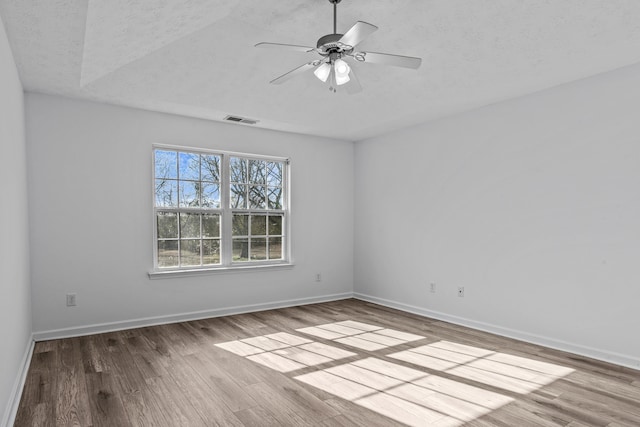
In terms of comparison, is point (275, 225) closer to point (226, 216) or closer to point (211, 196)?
point (226, 216)

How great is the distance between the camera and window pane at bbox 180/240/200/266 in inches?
188

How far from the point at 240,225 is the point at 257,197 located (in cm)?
46

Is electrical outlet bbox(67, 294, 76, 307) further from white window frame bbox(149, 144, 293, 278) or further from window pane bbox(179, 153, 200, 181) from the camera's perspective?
window pane bbox(179, 153, 200, 181)

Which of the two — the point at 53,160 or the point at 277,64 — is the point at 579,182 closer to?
the point at 277,64

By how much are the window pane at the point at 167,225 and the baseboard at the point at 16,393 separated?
1.68 m

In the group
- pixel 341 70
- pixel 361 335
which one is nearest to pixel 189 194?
pixel 361 335

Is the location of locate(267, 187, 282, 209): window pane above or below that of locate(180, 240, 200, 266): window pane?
above

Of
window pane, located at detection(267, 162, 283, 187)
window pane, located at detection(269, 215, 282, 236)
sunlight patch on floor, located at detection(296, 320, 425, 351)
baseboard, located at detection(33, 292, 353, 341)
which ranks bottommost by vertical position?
sunlight patch on floor, located at detection(296, 320, 425, 351)

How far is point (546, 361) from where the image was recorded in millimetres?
3387

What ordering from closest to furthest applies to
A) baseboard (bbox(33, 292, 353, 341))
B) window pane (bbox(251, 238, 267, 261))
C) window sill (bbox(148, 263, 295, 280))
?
baseboard (bbox(33, 292, 353, 341))
window sill (bbox(148, 263, 295, 280))
window pane (bbox(251, 238, 267, 261))

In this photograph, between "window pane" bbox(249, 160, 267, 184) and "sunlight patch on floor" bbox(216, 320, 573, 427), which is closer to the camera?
"sunlight patch on floor" bbox(216, 320, 573, 427)

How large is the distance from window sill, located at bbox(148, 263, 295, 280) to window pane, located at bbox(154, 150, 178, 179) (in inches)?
45.0

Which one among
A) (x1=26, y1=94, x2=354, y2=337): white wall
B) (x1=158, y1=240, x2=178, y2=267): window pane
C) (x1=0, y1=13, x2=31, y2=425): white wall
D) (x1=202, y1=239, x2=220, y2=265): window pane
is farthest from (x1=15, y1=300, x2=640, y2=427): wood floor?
(x1=202, y1=239, x2=220, y2=265): window pane

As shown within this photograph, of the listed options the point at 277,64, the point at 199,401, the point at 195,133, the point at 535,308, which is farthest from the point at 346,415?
the point at 195,133
